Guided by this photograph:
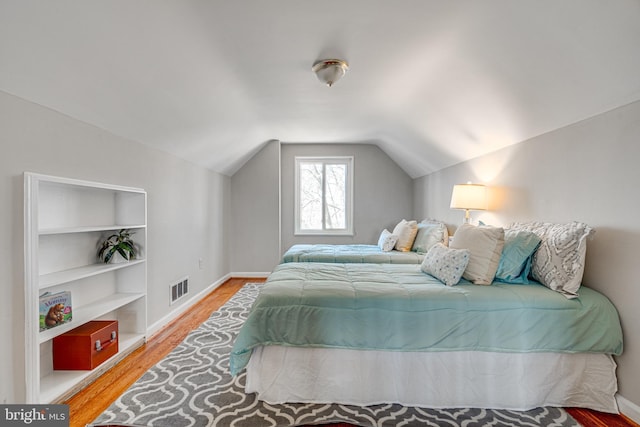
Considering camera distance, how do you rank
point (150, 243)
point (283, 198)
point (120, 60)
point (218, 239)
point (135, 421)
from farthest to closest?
point (283, 198), point (218, 239), point (150, 243), point (120, 60), point (135, 421)

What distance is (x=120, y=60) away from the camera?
183 centimetres

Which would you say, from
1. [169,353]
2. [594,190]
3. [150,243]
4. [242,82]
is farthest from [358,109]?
[169,353]

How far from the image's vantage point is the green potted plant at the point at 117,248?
2451mm

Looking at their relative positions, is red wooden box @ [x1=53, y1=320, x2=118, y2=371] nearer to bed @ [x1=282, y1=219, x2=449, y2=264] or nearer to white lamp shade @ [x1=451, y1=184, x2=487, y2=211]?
bed @ [x1=282, y1=219, x2=449, y2=264]

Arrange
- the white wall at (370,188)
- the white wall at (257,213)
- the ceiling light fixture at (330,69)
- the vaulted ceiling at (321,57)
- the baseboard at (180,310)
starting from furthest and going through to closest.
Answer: the white wall at (370,188) < the white wall at (257,213) < the baseboard at (180,310) < the ceiling light fixture at (330,69) < the vaulted ceiling at (321,57)

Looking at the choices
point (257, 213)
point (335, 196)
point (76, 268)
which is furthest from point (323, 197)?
point (76, 268)

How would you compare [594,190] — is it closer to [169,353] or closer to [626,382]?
[626,382]

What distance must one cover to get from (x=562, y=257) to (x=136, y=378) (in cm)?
295

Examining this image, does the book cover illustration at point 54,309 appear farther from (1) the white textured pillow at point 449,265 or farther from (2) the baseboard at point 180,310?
(1) the white textured pillow at point 449,265

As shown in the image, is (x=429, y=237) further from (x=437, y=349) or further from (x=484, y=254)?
(x=437, y=349)

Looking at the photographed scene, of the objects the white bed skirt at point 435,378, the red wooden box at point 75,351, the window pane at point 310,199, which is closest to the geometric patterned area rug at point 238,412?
the white bed skirt at point 435,378

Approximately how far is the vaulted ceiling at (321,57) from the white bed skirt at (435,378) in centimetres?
160

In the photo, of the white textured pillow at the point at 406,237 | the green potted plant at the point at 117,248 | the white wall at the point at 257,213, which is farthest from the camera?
the white wall at the point at 257,213

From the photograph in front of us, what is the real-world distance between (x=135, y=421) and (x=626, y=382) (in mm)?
2780
